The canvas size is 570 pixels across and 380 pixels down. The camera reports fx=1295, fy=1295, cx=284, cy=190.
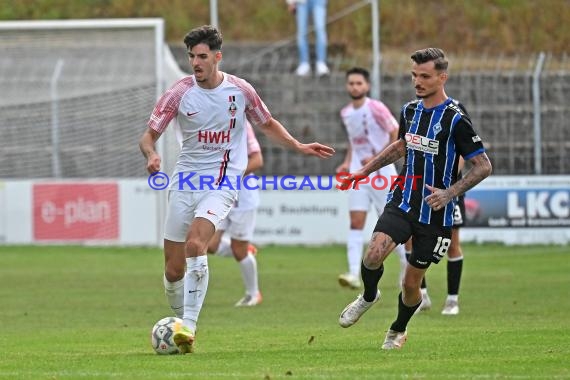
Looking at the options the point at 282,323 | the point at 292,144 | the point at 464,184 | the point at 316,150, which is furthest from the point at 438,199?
the point at 282,323

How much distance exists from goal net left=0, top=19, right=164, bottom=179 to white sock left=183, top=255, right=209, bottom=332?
16.0 meters

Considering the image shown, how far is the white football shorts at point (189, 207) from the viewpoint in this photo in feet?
32.9

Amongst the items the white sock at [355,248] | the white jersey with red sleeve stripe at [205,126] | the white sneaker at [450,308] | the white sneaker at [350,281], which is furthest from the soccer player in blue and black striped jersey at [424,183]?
the white sock at [355,248]

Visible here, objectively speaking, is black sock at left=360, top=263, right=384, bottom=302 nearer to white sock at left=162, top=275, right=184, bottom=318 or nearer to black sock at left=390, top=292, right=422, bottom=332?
black sock at left=390, top=292, right=422, bottom=332

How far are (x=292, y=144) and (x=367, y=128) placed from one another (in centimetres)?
550

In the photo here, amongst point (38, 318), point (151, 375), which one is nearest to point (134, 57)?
point (38, 318)

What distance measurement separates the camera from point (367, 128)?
15.9 metres

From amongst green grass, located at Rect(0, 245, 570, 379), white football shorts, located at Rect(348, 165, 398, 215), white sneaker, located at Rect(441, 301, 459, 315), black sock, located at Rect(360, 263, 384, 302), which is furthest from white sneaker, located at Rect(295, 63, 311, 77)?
black sock, located at Rect(360, 263, 384, 302)

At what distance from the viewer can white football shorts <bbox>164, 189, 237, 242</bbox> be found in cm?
1002

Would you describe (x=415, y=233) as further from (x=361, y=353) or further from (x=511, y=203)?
(x=511, y=203)

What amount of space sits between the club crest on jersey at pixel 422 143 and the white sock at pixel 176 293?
2.14 metres

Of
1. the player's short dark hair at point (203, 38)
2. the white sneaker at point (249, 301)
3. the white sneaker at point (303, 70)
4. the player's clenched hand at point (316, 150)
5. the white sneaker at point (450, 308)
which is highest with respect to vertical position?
the white sneaker at point (303, 70)

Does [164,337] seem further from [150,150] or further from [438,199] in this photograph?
[438,199]

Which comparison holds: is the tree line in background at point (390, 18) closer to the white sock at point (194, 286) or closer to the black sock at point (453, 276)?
the black sock at point (453, 276)
